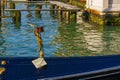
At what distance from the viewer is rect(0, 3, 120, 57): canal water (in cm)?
2283

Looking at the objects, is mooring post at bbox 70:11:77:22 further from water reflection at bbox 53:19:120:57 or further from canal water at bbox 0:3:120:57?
water reflection at bbox 53:19:120:57

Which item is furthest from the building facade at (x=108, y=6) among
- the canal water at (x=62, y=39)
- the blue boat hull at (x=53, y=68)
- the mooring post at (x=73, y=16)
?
the blue boat hull at (x=53, y=68)

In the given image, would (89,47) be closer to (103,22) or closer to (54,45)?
(54,45)

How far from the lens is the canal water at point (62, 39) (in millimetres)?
22828

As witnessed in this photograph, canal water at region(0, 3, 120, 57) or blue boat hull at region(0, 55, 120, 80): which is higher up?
blue boat hull at region(0, 55, 120, 80)

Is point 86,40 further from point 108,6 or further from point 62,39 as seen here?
point 108,6

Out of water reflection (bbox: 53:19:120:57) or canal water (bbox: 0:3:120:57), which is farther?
water reflection (bbox: 53:19:120:57)

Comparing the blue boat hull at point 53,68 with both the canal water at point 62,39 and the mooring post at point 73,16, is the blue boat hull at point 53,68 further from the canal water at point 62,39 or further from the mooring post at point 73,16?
the mooring post at point 73,16

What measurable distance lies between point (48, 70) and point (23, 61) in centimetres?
71

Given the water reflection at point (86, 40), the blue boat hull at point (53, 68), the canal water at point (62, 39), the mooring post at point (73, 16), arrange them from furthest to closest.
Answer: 1. the mooring post at point (73, 16)
2. the water reflection at point (86, 40)
3. the canal water at point (62, 39)
4. the blue boat hull at point (53, 68)

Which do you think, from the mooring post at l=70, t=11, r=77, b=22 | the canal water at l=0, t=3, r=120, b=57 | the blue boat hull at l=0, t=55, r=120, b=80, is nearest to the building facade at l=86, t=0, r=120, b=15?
the canal water at l=0, t=3, r=120, b=57

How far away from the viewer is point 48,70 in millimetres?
9648

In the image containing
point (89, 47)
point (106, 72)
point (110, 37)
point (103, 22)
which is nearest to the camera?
point (106, 72)

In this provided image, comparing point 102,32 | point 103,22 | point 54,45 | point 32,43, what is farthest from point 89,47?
point 103,22
